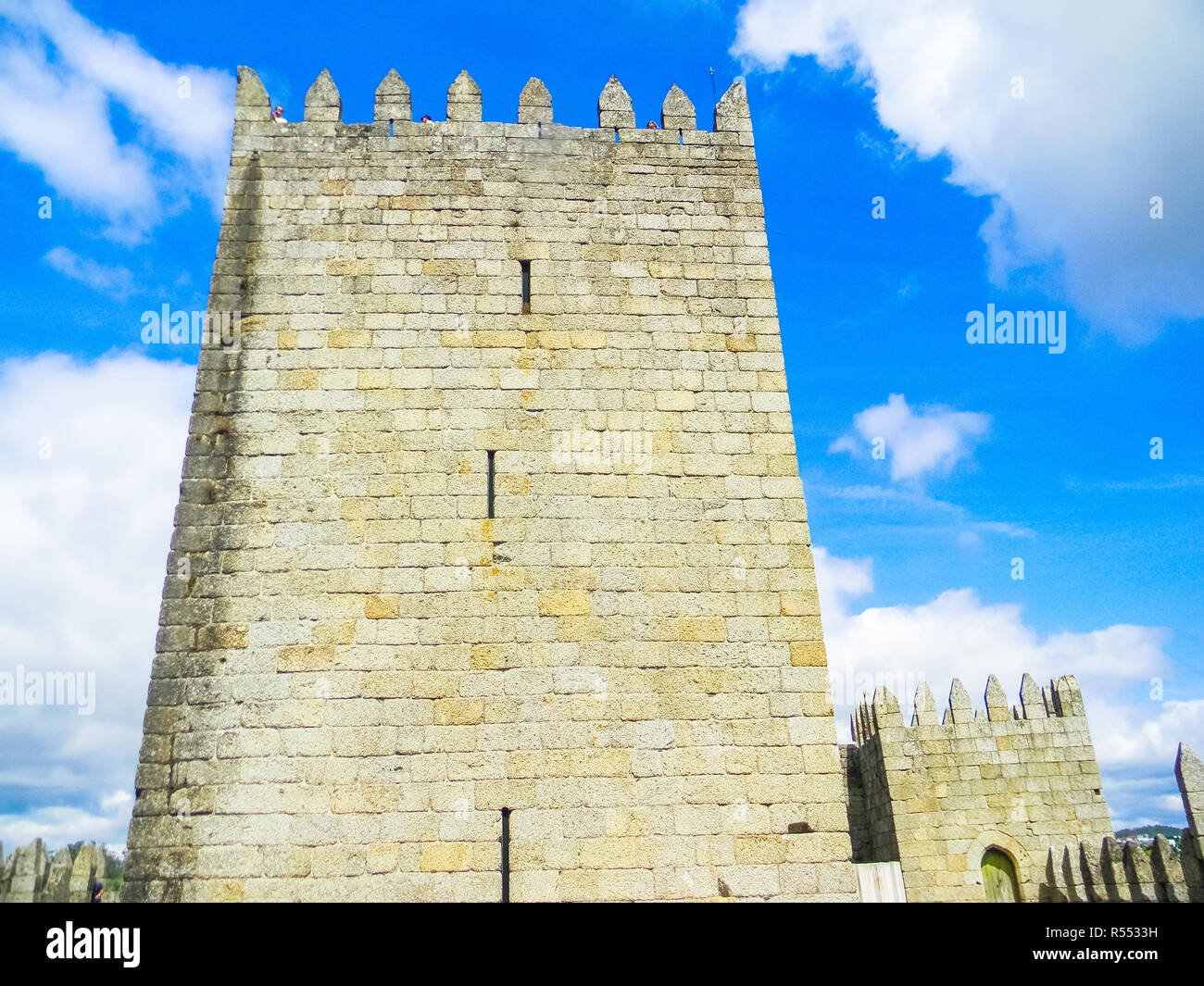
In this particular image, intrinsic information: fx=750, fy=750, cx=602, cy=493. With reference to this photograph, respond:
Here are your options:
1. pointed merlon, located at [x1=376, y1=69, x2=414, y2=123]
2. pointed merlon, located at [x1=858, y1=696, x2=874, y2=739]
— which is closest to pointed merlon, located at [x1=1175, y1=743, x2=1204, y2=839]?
pointed merlon, located at [x1=858, y1=696, x2=874, y2=739]

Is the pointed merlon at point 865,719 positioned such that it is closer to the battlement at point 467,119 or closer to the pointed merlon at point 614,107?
the battlement at point 467,119

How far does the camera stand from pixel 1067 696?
12.1 metres

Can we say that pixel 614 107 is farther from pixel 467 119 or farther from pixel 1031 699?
pixel 1031 699

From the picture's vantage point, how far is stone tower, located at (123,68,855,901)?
547cm

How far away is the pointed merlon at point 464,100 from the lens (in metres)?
7.42

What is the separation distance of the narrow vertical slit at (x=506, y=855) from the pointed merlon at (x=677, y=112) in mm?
6616

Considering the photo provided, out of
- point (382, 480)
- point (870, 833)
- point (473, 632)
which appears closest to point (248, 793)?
point (473, 632)

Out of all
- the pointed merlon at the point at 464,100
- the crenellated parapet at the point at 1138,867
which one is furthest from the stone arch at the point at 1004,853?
the pointed merlon at the point at 464,100

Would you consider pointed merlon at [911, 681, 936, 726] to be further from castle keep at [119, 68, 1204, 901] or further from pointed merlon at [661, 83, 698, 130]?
pointed merlon at [661, 83, 698, 130]

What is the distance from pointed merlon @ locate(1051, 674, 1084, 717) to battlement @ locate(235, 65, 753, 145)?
396 inches

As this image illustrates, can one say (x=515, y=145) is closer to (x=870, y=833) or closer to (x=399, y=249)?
(x=399, y=249)

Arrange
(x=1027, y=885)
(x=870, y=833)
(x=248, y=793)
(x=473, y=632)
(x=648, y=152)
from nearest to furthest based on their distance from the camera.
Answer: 1. (x=248, y=793)
2. (x=473, y=632)
3. (x=648, y=152)
4. (x=1027, y=885)
5. (x=870, y=833)
